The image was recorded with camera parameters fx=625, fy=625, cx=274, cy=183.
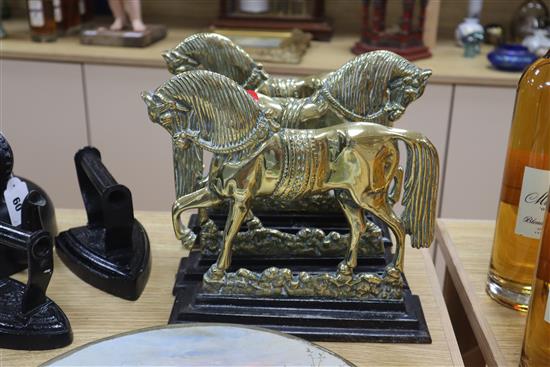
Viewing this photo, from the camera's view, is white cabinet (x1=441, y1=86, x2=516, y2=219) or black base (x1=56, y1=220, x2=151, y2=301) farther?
white cabinet (x1=441, y1=86, x2=516, y2=219)

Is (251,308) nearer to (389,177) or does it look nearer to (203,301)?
(203,301)

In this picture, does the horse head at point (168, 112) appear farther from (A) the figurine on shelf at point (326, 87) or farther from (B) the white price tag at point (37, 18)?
(B) the white price tag at point (37, 18)

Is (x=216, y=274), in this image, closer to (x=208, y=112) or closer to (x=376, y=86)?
(x=208, y=112)

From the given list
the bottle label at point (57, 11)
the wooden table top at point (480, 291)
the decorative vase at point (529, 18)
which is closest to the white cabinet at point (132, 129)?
the bottle label at point (57, 11)

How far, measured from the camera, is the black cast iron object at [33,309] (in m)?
0.69

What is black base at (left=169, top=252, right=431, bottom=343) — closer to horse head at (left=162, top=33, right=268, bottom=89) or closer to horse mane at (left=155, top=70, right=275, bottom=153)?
horse mane at (left=155, top=70, right=275, bottom=153)

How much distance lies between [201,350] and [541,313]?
348mm

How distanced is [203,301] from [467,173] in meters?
1.28

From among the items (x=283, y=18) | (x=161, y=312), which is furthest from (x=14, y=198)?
(x=283, y=18)

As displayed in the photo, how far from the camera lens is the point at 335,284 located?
74 centimetres

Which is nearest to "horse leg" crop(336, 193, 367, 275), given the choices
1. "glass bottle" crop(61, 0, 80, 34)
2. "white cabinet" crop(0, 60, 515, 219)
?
"white cabinet" crop(0, 60, 515, 219)

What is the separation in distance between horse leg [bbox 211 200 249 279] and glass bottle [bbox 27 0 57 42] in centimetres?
141

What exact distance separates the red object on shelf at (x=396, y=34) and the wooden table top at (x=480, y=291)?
898 mm

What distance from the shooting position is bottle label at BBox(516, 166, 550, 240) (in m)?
0.72
